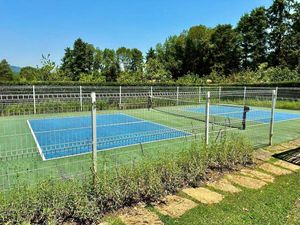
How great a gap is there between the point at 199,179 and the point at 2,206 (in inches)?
113

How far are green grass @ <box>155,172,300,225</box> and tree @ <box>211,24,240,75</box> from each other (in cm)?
3828

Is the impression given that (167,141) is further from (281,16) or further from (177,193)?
(281,16)

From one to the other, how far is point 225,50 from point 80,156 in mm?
39366

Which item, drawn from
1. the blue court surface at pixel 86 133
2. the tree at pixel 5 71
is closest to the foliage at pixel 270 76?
the blue court surface at pixel 86 133

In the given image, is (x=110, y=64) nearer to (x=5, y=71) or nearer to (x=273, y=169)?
(x=5, y=71)

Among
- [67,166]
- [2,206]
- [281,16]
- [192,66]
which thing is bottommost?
[67,166]

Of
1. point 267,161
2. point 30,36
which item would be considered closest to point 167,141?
point 267,161

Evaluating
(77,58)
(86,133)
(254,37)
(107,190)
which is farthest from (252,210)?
(77,58)

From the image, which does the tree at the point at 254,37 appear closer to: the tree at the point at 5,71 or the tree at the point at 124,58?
the tree at the point at 124,58

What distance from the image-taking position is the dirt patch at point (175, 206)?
327 centimetres

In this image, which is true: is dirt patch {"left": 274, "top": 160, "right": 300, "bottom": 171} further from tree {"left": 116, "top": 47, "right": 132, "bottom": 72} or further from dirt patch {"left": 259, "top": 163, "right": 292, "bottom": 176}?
tree {"left": 116, "top": 47, "right": 132, "bottom": 72}

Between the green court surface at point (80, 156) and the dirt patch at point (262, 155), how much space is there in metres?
0.85

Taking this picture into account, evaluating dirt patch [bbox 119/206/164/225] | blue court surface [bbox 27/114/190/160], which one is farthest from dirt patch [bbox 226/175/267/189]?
blue court surface [bbox 27/114/190/160]

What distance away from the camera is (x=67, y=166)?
5.45 m
